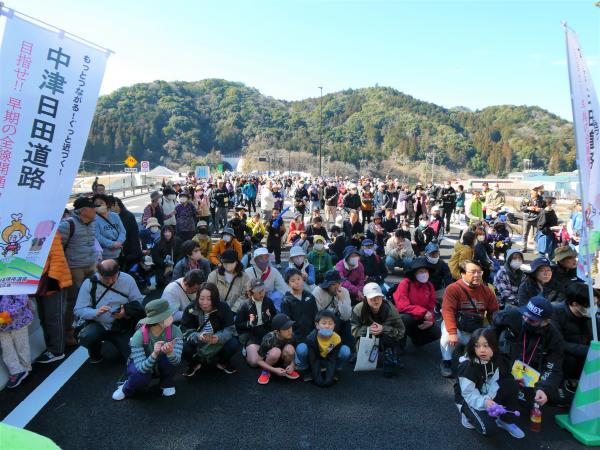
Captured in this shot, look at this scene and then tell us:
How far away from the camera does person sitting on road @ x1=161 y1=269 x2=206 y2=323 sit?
16.5 ft

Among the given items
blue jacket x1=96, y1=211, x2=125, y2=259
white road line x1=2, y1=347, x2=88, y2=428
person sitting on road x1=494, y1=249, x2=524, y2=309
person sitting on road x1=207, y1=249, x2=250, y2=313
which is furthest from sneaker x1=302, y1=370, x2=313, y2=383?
blue jacket x1=96, y1=211, x2=125, y2=259

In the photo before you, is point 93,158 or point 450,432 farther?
point 93,158

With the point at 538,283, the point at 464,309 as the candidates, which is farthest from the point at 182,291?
the point at 538,283

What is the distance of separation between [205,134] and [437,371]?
11368 centimetres

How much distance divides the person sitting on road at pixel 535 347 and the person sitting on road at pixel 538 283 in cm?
118

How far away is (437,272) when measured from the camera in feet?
21.3

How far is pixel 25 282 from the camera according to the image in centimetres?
287

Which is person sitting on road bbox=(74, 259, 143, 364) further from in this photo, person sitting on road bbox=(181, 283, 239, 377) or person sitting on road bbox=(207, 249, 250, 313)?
person sitting on road bbox=(207, 249, 250, 313)

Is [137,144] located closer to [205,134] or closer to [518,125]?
[205,134]

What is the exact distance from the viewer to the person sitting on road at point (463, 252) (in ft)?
21.8

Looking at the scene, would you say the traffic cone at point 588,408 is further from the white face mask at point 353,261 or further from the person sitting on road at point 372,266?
the person sitting on road at point 372,266

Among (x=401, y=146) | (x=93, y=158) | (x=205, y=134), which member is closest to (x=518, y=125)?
(x=401, y=146)

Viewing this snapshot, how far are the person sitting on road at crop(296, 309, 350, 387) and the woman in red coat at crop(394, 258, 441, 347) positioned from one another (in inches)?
43.5

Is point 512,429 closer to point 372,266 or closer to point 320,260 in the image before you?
point 372,266
